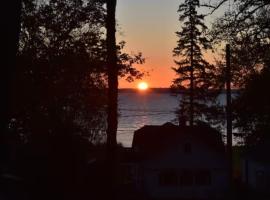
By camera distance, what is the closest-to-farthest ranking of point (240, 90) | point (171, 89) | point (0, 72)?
point (0, 72) < point (240, 90) < point (171, 89)

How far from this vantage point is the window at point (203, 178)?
43000 millimetres

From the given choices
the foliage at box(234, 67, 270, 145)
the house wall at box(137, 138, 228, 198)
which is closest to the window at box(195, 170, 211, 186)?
the house wall at box(137, 138, 228, 198)

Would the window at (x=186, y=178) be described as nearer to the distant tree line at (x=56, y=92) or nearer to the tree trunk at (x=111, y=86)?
the distant tree line at (x=56, y=92)

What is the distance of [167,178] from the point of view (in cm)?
4284

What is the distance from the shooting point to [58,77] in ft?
93.4

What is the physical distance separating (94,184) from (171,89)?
5061 cm

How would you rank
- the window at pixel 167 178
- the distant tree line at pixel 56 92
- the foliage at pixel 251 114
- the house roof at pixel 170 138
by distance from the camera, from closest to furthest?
the distant tree line at pixel 56 92
the house roof at pixel 170 138
the window at pixel 167 178
the foliage at pixel 251 114

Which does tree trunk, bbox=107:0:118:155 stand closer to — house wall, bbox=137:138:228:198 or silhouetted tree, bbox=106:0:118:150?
silhouetted tree, bbox=106:0:118:150

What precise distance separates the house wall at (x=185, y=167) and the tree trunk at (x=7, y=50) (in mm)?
39012

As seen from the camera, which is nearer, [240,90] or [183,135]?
[183,135]

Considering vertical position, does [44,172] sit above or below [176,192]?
above

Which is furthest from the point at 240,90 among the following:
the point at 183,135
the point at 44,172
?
the point at 44,172

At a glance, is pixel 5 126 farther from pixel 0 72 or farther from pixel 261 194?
pixel 261 194

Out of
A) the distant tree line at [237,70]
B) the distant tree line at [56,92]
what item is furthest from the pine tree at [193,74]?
the distant tree line at [56,92]
